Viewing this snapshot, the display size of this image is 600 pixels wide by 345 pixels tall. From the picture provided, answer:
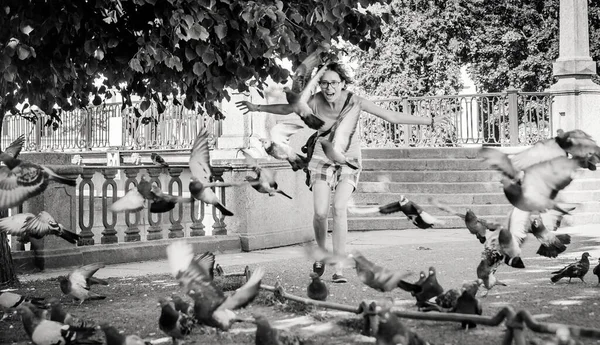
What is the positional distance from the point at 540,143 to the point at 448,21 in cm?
3425

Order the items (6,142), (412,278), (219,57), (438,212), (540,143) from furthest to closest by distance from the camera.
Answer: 1. (6,142)
2. (438,212)
3. (412,278)
4. (219,57)
5. (540,143)

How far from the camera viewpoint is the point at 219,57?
267 inches

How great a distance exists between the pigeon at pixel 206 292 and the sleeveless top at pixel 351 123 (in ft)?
10.6

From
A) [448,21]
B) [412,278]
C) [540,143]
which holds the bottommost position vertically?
[412,278]

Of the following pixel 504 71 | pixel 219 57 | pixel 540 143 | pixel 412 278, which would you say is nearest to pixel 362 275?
pixel 540 143

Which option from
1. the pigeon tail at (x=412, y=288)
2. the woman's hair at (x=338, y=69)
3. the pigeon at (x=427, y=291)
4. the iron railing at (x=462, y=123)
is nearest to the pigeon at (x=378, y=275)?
the pigeon tail at (x=412, y=288)

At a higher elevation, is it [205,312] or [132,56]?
[132,56]

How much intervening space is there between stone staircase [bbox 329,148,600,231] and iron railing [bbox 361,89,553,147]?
1.38 meters

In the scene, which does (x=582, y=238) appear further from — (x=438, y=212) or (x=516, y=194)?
(x=516, y=194)

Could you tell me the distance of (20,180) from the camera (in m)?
5.63

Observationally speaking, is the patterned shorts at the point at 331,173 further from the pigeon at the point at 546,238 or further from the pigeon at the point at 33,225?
the pigeon at the point at 33,225

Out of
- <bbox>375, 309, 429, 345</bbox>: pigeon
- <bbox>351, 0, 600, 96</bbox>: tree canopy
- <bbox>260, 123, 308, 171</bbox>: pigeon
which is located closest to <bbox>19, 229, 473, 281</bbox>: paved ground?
<bbox>260, 123, 308, 171</bbox>: pigeon

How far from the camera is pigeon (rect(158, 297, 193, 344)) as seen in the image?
16.2 feet

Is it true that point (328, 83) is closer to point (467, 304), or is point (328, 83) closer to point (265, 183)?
point (265, 183)
